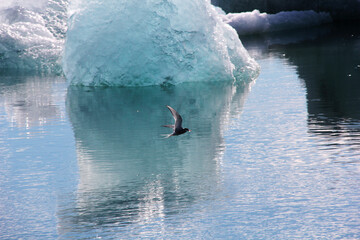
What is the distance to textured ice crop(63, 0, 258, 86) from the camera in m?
19.5

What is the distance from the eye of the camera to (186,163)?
36.1 ft

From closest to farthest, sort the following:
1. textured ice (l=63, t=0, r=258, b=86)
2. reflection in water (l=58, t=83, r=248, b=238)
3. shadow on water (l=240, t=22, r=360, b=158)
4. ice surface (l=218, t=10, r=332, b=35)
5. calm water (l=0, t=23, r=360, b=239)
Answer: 1. calm water (l=0, t=23, r=360, b=239)
2. reflection in water (l=58, t=83, r=248, b=238)
3. shadow on water (l=240, t=22, r=360, b=158)
4. textured ice (l=63, t=0, r=258, b=86)
5. ice surface (l=218, t=10, r=332, b=35)

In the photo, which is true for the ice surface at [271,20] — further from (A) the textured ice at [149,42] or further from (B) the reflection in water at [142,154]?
(B) the reflection in water at [142,154]

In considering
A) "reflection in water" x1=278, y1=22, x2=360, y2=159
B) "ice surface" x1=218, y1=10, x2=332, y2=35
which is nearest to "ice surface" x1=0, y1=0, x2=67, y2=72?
"reflection in water" x1=278, y1=22, x2=360, y2=159

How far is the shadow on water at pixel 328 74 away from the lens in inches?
506

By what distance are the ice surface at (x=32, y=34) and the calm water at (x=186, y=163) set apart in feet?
22.9

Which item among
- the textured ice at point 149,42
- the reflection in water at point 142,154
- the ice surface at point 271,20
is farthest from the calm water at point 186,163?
the ice surface at point 271,20

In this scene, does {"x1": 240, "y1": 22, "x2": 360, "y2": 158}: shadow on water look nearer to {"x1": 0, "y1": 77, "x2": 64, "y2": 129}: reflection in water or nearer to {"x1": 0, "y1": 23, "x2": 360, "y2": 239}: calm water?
{"x1": 0, "y1": 23, "x2": 360, "y2": 239}: calm water

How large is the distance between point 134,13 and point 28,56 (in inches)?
338

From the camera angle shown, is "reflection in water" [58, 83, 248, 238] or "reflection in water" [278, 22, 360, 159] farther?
"reflection in water" [278, 22, 360, 159]

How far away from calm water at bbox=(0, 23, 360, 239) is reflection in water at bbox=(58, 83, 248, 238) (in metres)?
0.03

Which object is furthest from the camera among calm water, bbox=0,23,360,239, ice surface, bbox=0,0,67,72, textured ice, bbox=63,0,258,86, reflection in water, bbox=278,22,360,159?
ice surface, bbox=0,0,67,72

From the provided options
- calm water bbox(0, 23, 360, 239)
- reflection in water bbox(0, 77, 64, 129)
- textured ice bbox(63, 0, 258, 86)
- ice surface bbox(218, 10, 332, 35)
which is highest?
ice surface bbox(218, 10, 332, 35)

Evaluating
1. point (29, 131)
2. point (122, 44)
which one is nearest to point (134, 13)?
point (122, 44)
